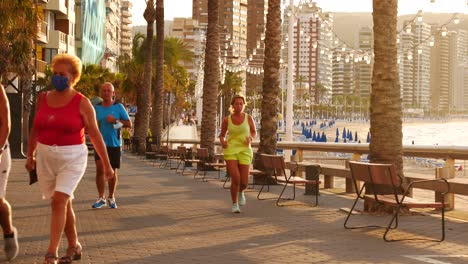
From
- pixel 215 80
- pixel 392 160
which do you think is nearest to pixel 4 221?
pixel 392 160

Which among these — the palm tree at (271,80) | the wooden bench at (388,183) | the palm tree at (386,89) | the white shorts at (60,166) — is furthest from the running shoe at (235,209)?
the palm tree at (271,80)

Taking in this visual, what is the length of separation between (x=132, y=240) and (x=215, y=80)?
20095 millimetres

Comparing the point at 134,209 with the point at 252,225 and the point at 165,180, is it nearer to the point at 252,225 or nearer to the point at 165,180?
the point at 252,225

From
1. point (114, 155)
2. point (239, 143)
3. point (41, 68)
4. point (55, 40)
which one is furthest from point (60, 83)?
point (55, 40)

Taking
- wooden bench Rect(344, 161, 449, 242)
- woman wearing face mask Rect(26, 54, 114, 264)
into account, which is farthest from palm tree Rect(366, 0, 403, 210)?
woman wearing face mask Rect(26, 54, 114, 264)

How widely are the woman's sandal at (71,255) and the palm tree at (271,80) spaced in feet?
47.8

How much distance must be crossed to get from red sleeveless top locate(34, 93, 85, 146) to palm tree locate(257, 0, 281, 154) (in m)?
15.0

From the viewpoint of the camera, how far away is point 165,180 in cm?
2541

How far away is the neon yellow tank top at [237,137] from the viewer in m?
15.4

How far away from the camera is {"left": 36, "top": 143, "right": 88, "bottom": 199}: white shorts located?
26.6 feet

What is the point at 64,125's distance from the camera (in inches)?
321

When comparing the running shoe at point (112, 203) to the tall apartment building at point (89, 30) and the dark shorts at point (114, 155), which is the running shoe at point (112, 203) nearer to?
the dark shorts at point (114, 155)

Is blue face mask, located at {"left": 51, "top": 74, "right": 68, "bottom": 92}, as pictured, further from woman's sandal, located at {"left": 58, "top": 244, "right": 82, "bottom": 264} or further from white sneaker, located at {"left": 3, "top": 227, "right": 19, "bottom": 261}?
white sneaker, located at {"left": 3, "top": 227, "right": 19, "bottom": 261}

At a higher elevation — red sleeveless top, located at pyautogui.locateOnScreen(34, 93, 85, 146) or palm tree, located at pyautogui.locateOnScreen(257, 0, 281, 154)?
palm tree, located at pyautogui.locateOnScreen(257, 0, 281, 154)
